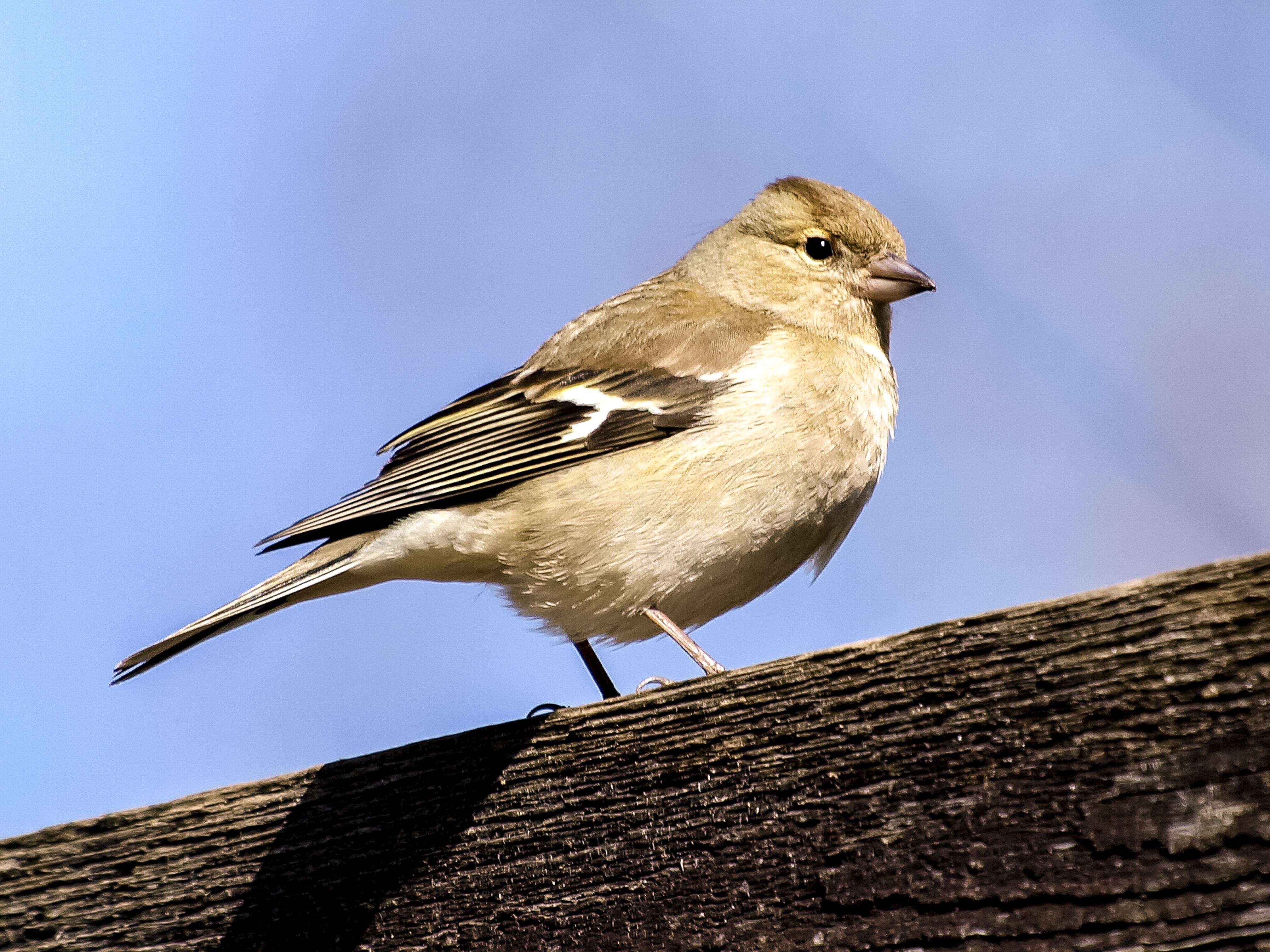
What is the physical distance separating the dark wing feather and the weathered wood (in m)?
0.92

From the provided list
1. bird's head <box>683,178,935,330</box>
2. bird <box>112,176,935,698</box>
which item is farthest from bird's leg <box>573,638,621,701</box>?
bird's head <box>683,178,935,330</box>

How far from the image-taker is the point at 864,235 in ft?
13.9

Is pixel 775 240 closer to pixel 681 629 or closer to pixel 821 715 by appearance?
pixel 681 629

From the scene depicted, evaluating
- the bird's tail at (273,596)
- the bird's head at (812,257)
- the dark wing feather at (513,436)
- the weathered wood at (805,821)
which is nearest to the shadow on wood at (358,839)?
the weathered wood at (805,821)

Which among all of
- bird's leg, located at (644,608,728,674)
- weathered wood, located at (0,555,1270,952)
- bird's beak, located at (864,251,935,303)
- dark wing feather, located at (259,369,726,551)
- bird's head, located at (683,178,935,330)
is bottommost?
weathered wood, located at (0,555,1270,952)

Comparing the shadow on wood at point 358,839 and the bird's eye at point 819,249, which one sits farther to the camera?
the bird's eye at point 819,249

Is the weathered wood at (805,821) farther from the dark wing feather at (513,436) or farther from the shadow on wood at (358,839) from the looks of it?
the dark wing feather at (513,436)

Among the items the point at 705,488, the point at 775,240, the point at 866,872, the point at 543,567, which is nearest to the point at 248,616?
the point at 543,567

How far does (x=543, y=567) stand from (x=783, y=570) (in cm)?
65

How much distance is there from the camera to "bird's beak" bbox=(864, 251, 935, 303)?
13.2 ft

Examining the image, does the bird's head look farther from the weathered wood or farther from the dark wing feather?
the weathered wood

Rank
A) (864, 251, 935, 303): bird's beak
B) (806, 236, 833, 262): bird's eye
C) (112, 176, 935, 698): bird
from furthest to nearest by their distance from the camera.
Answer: (806, 236, 833, 262): bird's eye → (864, 251, 935, 303): bird's beak → (112, 176, 935, 698): bird

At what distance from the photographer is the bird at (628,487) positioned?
310 cm

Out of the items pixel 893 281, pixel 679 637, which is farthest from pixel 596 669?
pixel 893 281
